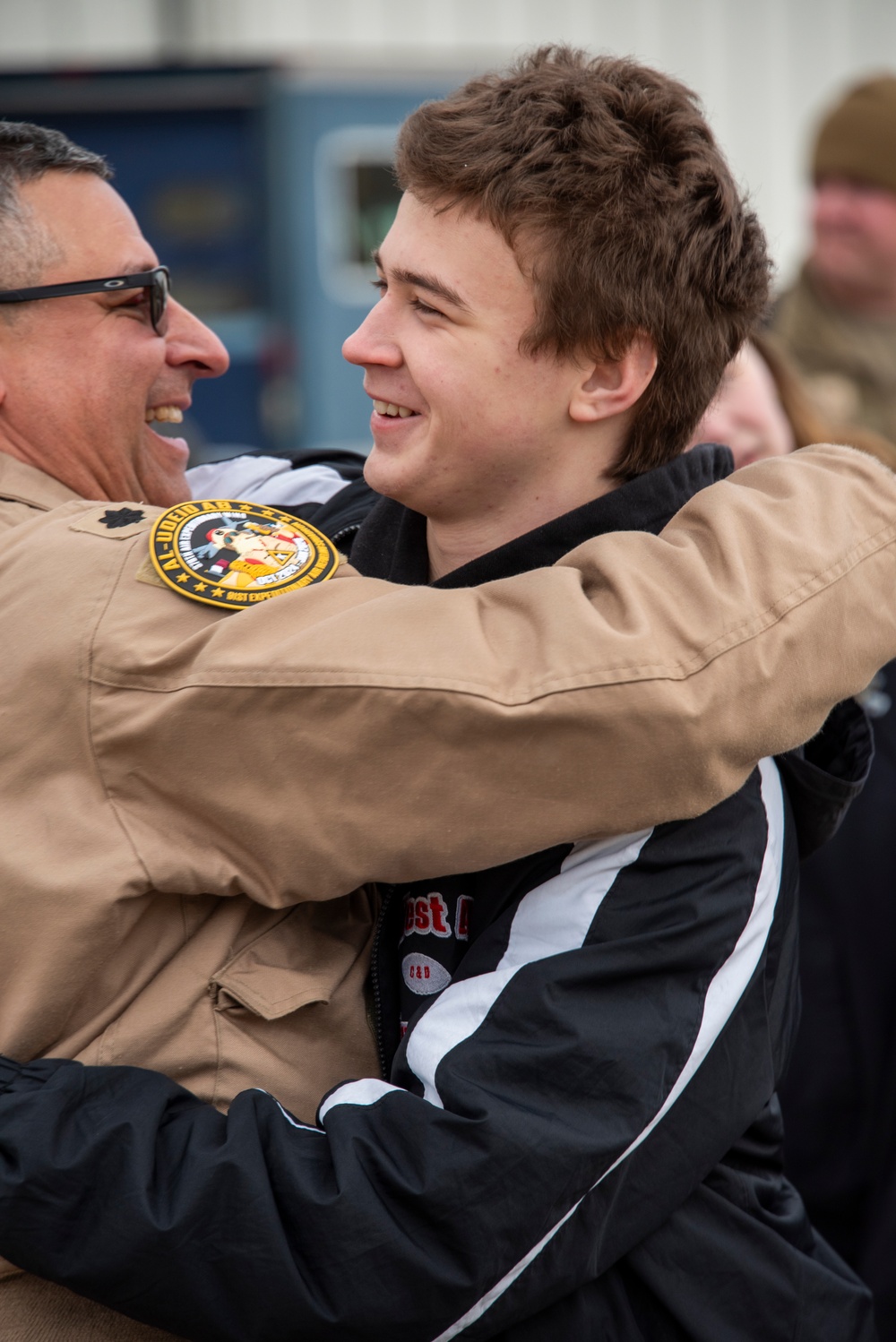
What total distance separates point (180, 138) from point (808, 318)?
4.08 m

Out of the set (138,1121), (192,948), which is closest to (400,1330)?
(138,1121)

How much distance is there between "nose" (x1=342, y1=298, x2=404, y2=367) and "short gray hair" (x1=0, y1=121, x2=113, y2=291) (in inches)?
21.7

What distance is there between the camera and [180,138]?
7.27 m

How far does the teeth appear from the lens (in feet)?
7.54

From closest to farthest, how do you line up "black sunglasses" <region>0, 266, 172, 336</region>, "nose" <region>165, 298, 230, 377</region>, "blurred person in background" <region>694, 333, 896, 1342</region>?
"black sunglasses" <region>0, 266, 172, 336</region> < "nose" <region>165, 298, 230, 377</region> < "blurred person in background" <region>694, 333, 896, 1342</region>

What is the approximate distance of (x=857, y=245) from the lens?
15.0 feet

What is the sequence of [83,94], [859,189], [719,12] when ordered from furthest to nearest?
[719,12] → [83,94] → [859,189]

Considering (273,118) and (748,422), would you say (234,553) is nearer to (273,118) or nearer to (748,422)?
(748,422)

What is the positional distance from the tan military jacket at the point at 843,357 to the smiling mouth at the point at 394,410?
2710 millimetres

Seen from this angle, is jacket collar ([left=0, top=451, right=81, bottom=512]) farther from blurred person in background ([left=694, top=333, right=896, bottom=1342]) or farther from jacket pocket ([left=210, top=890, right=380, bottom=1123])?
blurred person in background ([left=694, top=333, right=896, bottom=1342])

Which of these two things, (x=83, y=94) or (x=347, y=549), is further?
(x=83, y=94)

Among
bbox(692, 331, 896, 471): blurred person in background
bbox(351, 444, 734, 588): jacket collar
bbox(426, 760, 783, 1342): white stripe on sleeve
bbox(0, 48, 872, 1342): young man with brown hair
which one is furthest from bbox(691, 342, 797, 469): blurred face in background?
bbox(426, 760, 783, 1342): white stripe on sleeve

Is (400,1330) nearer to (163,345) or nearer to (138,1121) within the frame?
(138,1121)

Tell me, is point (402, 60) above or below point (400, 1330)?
above
